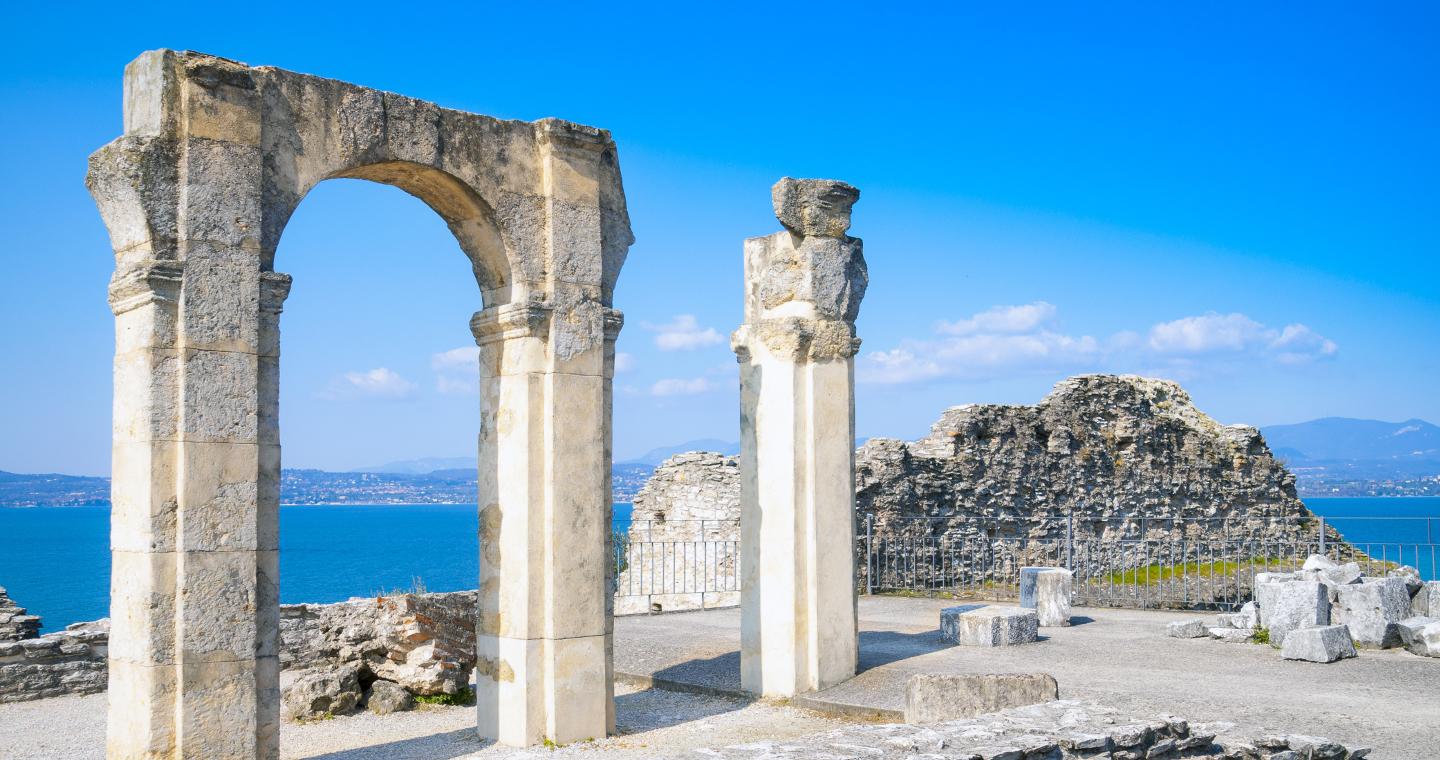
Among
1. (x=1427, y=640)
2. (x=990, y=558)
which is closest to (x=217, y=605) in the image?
(x=1427, y=640)

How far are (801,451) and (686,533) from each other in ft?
36.3

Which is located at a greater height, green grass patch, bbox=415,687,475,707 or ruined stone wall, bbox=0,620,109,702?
ruined stone wall, bbox=0,620,109,702

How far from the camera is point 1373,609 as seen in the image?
40.4 feet

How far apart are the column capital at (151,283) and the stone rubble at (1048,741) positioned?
12.6 feet

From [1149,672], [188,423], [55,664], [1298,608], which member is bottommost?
[1149,672]

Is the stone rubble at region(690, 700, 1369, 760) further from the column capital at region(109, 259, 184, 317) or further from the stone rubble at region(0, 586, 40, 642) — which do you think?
the stone rubble at region(0, 586, 40, 642)

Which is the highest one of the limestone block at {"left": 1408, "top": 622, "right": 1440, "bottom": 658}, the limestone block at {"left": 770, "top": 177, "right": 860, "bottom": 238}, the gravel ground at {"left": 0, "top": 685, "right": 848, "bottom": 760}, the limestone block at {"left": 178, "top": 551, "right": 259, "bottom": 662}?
the limestone block at {"left": 770, "top": 177, "right": 860, "bottom": 238}

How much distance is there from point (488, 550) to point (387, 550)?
2856 inches

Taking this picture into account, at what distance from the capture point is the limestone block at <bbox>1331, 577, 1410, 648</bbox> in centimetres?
1210

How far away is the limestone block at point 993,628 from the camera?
12.5 m

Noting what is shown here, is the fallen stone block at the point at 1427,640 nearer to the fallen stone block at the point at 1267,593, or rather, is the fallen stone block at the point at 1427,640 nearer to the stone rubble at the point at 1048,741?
the fallen stone block at the point at 1267,593

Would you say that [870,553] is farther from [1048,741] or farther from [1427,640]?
[1048,741]

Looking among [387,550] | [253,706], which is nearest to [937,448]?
[253,706]

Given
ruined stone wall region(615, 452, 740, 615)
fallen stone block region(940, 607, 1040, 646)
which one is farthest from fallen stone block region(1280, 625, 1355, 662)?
ruined stone wall region(615, 452, 740, 615)
